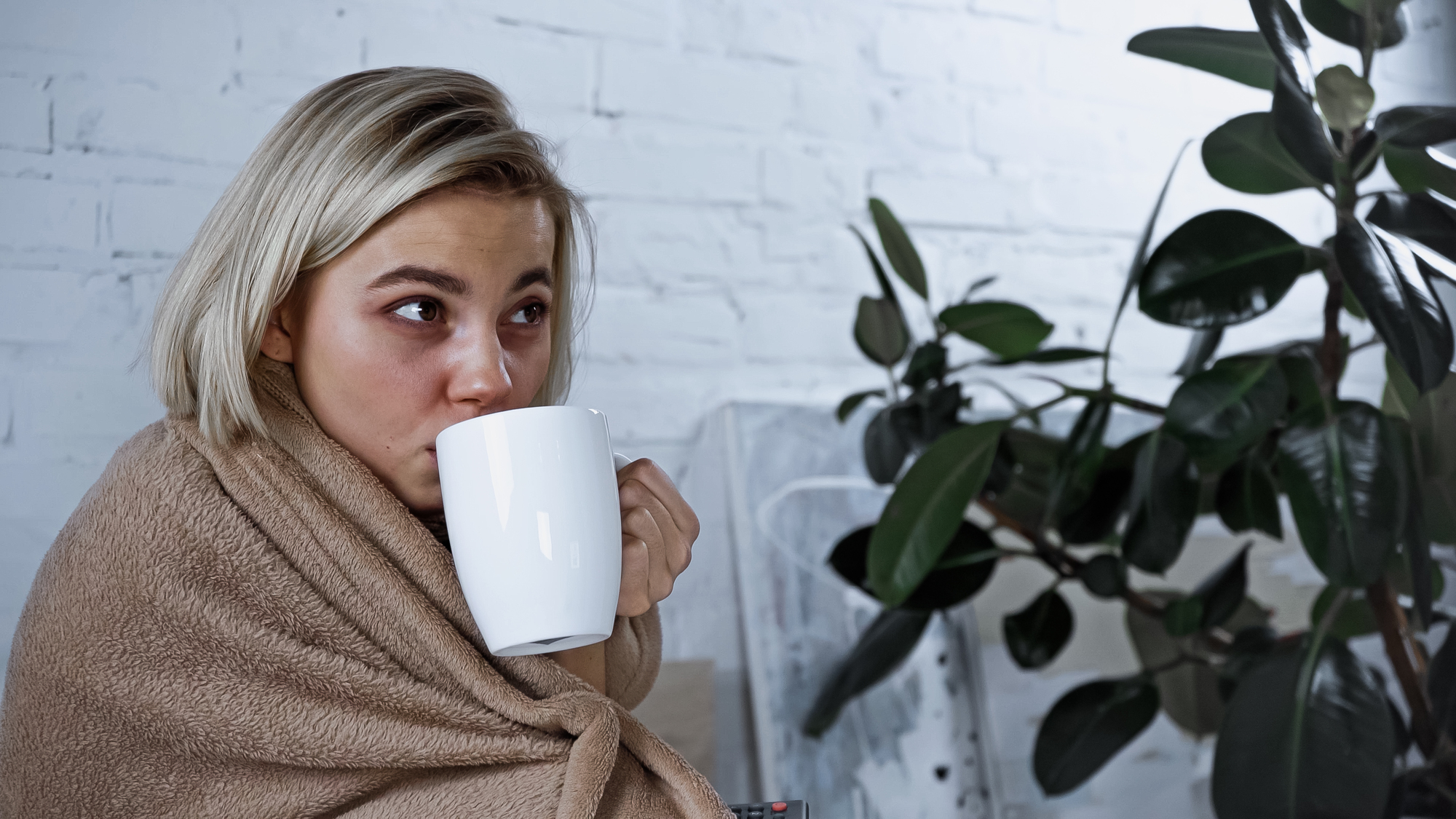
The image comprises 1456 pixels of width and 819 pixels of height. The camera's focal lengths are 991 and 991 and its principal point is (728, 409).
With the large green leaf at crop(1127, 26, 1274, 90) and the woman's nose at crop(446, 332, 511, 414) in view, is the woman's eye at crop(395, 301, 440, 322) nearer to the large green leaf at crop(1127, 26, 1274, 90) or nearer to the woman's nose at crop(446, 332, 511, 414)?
the woman's nose at crop(446, 332, 511, 414)

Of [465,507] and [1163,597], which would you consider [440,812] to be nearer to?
[465,507]

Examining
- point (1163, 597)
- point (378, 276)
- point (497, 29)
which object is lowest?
point (1163, 597)

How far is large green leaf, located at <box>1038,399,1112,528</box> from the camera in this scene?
3.49 feet

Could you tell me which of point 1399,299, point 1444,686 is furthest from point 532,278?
point 1444,686

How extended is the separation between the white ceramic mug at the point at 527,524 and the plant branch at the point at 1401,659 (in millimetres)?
874

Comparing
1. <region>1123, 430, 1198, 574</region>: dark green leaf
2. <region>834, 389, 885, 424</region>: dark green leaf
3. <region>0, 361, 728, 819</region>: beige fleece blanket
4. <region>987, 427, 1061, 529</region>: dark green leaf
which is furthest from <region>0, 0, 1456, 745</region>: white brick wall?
<region>0, 361, 728, 819</region>: beige fleece blanket

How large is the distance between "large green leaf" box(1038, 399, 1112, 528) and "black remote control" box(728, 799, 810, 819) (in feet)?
1.99

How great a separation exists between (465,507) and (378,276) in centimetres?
15

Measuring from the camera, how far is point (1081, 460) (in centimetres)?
107

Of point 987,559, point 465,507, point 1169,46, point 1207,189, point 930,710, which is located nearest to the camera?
point 465,507

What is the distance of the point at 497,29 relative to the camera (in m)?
1.22

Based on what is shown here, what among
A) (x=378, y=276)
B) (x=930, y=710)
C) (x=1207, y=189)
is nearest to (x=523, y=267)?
(x=378, y=276)

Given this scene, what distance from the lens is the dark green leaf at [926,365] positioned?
116 centimetres

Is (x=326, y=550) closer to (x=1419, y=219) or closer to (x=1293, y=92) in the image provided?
(x=1293, y=92)
